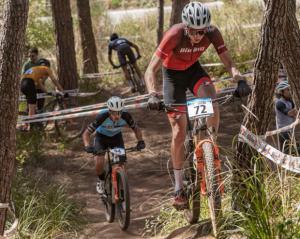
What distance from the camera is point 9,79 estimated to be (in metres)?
6.63

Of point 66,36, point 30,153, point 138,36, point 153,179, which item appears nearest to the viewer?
point 153,179

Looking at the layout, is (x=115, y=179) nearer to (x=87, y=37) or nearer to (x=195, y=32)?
(x=195, y=32)

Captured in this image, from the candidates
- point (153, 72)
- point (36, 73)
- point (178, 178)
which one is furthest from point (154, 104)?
point (36, 73)

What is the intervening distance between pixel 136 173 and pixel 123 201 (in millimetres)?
2678

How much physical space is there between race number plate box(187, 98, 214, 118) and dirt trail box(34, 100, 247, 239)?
8.68ft

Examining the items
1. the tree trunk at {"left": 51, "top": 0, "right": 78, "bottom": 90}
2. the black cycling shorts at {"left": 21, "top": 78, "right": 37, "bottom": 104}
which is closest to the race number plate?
the black cycling shorts at {"left": 21, "top": 78, "right": 37, "bottom": 104}

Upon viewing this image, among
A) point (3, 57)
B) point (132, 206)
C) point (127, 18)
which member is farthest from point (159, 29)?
point (3, 57)

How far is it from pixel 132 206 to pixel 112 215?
33.6 inches

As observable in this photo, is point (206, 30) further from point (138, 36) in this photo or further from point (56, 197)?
point (138, 36)

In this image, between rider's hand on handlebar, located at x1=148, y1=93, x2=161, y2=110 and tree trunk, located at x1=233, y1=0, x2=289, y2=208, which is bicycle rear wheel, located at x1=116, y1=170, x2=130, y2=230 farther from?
tree trunk, located at x1=233, y1=0, x2=289, y2=208

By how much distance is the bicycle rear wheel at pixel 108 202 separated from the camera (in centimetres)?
881

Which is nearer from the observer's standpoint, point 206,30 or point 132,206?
point 206,30

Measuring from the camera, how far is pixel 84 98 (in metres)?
14.7

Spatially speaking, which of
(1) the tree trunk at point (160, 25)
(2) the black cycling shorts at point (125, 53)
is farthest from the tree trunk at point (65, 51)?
(1) the tree trunk at point (160, 25)
